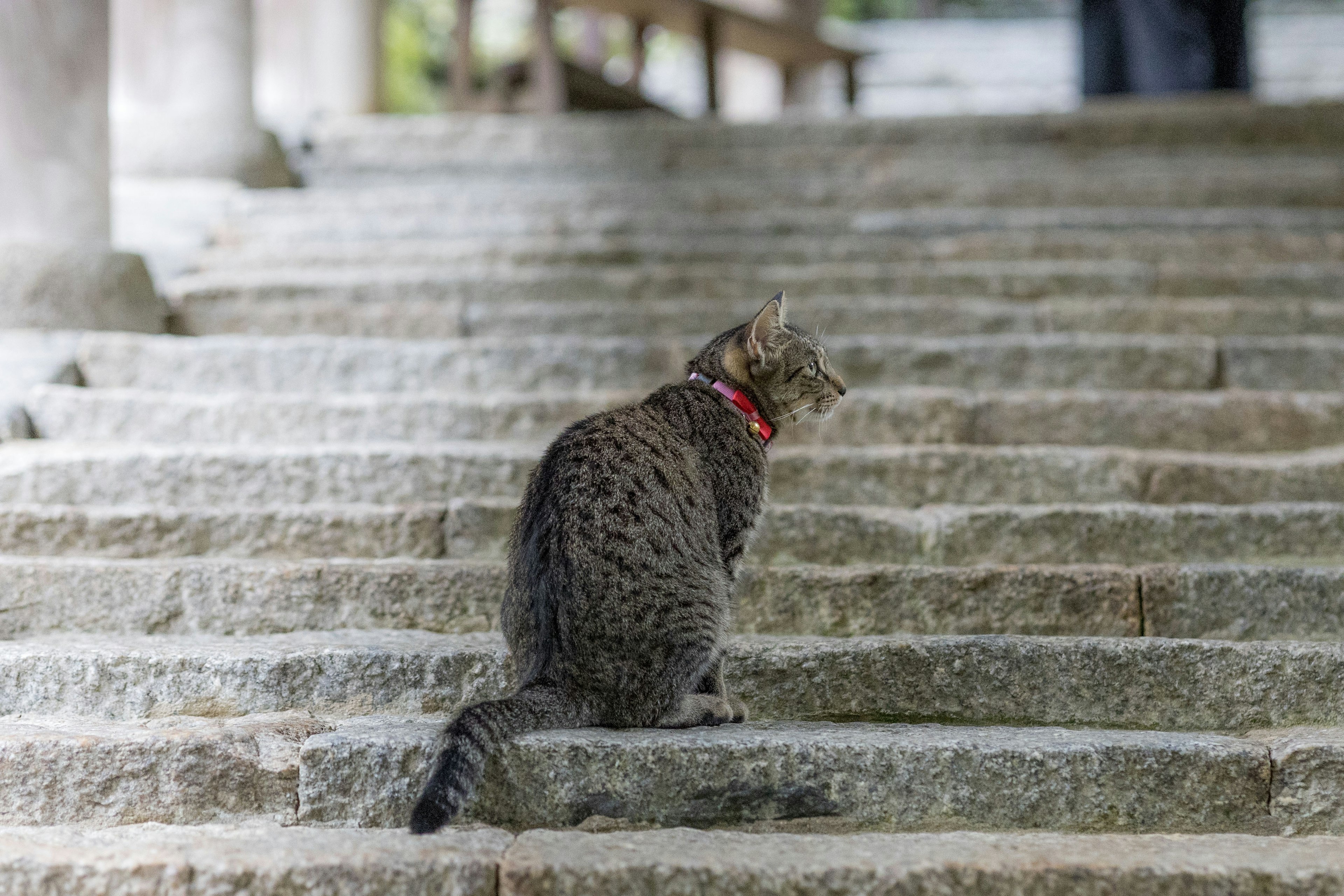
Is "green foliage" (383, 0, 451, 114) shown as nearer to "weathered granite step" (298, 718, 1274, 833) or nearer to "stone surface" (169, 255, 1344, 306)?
"stone surface" (169, 255, 1344, 306)

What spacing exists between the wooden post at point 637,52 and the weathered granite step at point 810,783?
8.90 metres

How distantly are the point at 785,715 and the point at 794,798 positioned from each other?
0.36 metres

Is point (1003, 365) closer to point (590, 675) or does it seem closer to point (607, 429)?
point (607, 429)

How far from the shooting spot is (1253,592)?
2.94 metres

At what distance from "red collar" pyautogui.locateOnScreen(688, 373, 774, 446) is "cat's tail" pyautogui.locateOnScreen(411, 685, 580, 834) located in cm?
86

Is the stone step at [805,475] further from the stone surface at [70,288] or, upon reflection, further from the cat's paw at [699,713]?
the cat's paw at [699,713]

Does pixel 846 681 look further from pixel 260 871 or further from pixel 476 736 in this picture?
pixel 260 871

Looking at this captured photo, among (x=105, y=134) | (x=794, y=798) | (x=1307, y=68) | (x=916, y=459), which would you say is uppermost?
(x=1307, y=68)

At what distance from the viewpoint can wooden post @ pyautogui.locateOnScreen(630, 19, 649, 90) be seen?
10234 mm

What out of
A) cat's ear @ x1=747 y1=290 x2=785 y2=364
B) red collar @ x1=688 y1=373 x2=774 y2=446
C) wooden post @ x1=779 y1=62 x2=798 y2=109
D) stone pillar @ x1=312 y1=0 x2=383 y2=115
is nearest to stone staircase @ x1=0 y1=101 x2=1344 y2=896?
red collar @ x1=688 y1=373 x2=774 y2=446

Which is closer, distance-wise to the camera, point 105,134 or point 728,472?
point 728,472

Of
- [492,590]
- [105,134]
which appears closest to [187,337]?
[105,134]

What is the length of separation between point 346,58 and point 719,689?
763cm

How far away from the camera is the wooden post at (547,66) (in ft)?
28.2
